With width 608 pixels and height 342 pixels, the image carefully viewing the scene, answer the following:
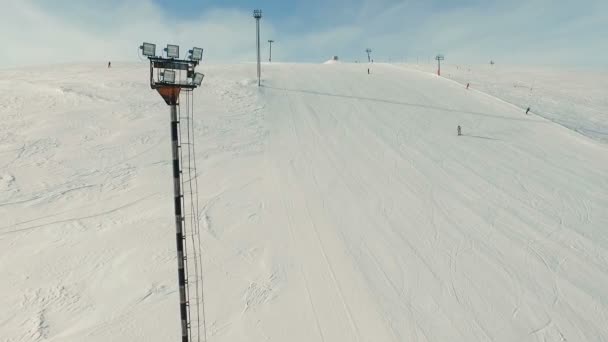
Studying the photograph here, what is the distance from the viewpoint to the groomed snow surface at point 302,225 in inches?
372

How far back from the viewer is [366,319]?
372 inches

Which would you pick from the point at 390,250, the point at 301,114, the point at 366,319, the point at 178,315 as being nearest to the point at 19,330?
the point at 178,315

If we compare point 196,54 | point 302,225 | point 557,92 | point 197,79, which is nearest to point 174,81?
point 197,79

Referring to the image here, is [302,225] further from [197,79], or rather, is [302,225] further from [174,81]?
[174,81]

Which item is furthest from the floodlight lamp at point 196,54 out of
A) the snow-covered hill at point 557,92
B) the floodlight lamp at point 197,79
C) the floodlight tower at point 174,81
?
the snow-covered hill at point 557,92

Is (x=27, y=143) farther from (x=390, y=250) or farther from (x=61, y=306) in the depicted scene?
(x=390, y=250)

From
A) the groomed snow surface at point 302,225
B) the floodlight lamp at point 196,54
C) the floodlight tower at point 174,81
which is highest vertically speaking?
the floodlight lamp at point 196,54

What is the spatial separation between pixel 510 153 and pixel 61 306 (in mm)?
18966

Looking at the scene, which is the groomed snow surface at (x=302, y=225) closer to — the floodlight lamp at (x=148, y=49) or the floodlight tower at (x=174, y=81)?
the floodlight tower at (x=174, y=81)

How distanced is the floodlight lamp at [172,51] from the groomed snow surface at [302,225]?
223 inches

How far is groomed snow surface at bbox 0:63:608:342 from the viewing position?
945cm

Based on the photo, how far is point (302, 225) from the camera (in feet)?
42.5

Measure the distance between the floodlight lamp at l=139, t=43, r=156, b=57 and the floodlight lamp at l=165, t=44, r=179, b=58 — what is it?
0.21 metres

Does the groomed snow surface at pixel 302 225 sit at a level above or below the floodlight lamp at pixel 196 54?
below
